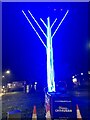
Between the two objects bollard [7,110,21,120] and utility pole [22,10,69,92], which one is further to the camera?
utility pole [22,10,69,92]

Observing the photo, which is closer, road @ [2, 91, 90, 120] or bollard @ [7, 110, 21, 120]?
bollard @ [7, 110, 21, 120]

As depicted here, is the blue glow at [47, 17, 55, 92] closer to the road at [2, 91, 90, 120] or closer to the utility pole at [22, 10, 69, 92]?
the utility pole at [22, 10, 69, 92]

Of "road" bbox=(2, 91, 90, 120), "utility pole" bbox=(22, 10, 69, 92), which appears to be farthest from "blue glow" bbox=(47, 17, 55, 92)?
"road" bbox=(2, 91, 90, 120)

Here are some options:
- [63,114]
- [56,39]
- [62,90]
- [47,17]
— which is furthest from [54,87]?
[47,17]

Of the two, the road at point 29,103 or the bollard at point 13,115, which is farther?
the road at point 29,103

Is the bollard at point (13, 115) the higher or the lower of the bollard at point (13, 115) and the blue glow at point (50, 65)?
the lower

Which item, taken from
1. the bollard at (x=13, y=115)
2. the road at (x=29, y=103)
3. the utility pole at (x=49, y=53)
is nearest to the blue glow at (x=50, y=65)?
the utility pole at (x=49, y=53)

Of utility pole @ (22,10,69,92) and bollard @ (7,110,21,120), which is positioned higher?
utility pole @ (22,10,69,92)

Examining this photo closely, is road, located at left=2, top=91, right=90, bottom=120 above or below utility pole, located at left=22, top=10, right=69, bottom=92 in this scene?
below

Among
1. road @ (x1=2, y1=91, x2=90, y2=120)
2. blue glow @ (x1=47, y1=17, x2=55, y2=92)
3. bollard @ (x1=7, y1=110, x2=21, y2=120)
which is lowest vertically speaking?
bollard @ (x1=7, y1=110, x2=21, y2=120)

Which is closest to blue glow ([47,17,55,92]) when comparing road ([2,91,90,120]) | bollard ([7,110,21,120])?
road ([2,91,90,120])

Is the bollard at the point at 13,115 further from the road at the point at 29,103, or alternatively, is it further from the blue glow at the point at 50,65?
the blue glow at the point at 50,65

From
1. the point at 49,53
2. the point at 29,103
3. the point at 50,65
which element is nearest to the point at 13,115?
the point at 29,103

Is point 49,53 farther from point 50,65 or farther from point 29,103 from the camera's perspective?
point 29,103
